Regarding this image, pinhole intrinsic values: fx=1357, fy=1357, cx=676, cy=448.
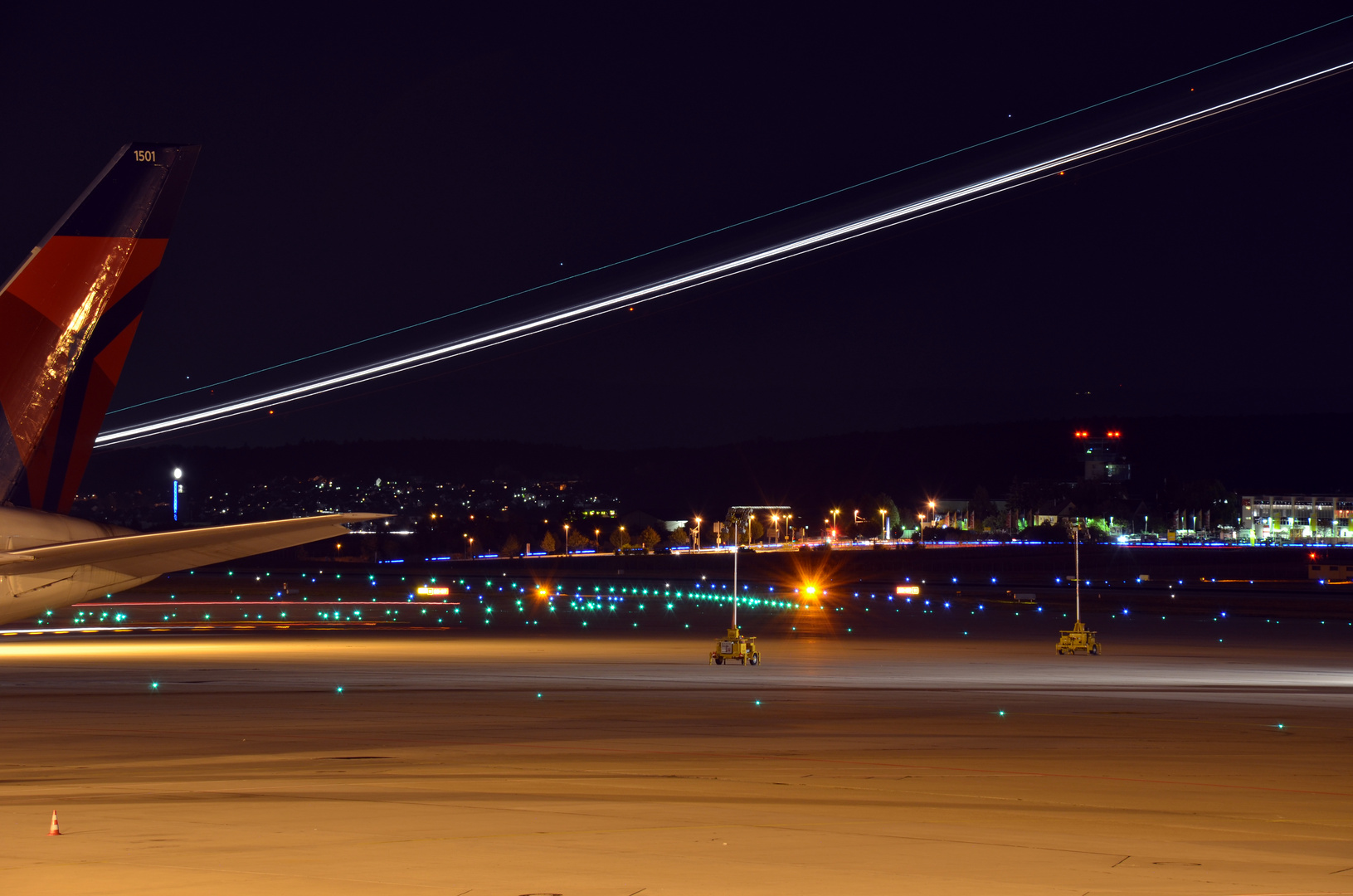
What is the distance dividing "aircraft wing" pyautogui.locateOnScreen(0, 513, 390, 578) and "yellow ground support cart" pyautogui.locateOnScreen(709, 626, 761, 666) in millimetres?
23955

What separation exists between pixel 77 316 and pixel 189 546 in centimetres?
567

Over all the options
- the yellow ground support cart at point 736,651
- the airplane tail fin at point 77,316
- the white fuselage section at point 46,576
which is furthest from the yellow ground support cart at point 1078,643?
the white fuselage section at point 46,576

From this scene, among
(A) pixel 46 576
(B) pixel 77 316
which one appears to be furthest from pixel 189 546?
(B) pixel 77 316

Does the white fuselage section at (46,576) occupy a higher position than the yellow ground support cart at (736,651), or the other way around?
the white fuselage section at (46,576)

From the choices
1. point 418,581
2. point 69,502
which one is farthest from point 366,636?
point 418,581

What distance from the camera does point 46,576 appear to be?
60.3 feet

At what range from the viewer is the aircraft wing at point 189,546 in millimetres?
15961

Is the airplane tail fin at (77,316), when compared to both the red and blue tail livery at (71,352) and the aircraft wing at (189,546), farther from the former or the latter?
the aircraft wing at (189,546)

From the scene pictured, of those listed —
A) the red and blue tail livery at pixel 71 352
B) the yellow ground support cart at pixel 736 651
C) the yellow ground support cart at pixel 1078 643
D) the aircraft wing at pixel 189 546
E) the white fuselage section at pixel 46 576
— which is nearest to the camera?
the aircraft wing at pixel 189 546

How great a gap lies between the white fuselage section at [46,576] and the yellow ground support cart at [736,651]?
22.6 meters

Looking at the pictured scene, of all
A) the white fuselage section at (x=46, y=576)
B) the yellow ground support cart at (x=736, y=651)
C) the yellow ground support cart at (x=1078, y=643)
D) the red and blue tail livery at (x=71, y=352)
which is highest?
the red and blue tail livery at (x=71, y=352)

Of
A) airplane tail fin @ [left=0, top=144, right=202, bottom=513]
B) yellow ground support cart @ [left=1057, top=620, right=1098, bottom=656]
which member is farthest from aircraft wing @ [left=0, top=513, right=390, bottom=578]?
yellow ground support cart @ [left=1057, top=620, right=1098, bottom=656]

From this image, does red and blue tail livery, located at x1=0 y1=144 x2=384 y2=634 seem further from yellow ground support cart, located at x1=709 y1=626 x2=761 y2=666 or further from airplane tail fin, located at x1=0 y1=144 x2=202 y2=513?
yellow ground support cart, located at x1=709 y1=626 x2=761 y2=666

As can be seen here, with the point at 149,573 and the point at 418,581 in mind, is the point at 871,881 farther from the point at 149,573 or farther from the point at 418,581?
the point at 418,581
